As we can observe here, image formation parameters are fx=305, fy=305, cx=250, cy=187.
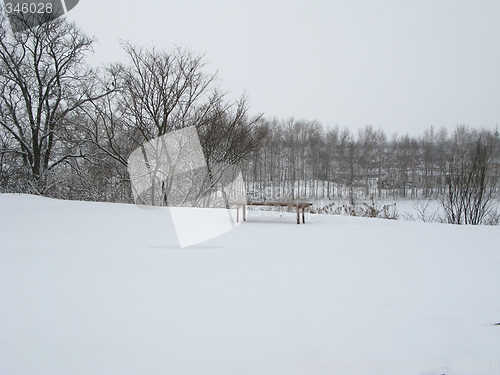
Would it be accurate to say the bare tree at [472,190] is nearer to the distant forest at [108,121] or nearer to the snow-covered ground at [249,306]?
the distant forest at [108,121]

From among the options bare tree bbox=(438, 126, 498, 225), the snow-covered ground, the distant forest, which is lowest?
the snow-covered ground

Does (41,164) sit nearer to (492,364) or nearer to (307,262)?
(307,262)

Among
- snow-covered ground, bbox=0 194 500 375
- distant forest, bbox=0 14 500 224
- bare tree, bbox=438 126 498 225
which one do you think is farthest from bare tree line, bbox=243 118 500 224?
snow-covered ground, bbox=0 194 500 375

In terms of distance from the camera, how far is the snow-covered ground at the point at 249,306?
1512mm

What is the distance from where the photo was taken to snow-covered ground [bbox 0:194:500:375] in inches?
59.5

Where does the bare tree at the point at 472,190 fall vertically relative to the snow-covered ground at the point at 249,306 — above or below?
above

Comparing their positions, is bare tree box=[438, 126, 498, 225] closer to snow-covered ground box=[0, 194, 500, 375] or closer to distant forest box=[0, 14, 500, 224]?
distant forest box=[0, 14, 500, 224]

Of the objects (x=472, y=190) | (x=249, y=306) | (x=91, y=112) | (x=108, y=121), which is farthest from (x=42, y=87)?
(x=472, y=190)

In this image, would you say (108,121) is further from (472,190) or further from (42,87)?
(472,190)

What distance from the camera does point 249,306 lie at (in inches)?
81.8

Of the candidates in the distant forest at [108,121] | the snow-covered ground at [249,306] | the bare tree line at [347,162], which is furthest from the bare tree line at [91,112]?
the bare tree line at [347,162]

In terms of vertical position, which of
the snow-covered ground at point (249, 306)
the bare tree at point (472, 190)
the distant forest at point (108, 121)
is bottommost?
the snow-covered ground at point (249, 306)

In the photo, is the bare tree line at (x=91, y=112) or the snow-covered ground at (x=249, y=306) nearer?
the snow-covered ground at (x=249, y=306)

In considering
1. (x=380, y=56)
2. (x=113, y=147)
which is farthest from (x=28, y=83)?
(x=380, y=56)
